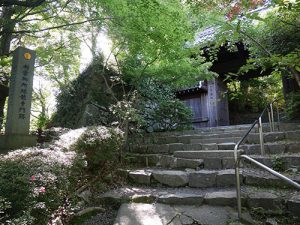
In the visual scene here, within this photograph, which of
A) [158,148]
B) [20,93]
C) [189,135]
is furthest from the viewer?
[189,135]

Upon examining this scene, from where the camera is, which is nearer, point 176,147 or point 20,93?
point 20,93

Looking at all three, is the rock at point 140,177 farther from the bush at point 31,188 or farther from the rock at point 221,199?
the bush at point 31,188

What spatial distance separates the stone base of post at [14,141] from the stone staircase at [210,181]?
2447 millimetres

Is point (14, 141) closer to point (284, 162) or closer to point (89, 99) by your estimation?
point (89, 99)

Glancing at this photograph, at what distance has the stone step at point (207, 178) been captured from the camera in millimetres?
3925

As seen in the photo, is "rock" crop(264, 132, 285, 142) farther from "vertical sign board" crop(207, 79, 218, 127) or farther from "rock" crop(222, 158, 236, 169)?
"vertical sign board" crop(207, 79, 218, 127)

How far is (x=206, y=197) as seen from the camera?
3736 millimetres

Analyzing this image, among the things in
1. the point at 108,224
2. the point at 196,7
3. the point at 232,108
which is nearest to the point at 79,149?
the point at 108,224

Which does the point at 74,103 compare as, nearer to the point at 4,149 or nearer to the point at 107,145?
the point at 4,149

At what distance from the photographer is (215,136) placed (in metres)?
6.70

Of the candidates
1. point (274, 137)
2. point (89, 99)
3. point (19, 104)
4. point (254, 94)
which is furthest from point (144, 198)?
point (254, 94)

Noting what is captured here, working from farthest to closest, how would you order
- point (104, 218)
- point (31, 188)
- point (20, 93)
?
point (20, 93), point (104, 218), point (31, 188)

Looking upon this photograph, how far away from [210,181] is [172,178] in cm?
71

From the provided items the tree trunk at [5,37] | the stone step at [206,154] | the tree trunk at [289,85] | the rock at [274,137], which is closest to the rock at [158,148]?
the stone step at [206,154]
